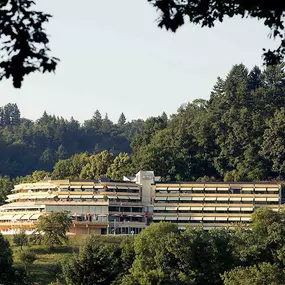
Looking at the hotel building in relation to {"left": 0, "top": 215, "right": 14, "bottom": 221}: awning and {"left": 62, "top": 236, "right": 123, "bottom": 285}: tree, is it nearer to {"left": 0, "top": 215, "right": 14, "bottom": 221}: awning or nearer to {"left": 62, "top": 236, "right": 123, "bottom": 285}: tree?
{"left": 0, "top": 215, "right": 14, "bottom": 221}: awning

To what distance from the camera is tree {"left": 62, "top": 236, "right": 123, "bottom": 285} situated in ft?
246

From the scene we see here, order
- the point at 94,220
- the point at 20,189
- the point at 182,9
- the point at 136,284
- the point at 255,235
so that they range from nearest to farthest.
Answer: the point at 182,9 < the point at 136,284 < the point at 255,235 < the point at 94,220 < the point at 20,189

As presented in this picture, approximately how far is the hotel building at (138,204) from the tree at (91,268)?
46004mm

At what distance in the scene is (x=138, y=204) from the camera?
5098 inches

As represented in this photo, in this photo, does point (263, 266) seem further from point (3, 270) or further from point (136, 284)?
point (3, 270)

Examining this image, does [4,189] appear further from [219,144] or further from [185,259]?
[185,259]

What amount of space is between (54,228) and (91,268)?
39.0m

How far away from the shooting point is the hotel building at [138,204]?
12594cm

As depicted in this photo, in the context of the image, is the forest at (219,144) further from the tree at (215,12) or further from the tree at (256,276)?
the tree at (215,12)

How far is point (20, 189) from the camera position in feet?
445

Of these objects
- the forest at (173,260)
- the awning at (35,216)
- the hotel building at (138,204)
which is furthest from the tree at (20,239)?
the awning at (35,216)

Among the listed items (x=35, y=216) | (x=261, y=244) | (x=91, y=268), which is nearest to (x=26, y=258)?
(x=35, y=216)

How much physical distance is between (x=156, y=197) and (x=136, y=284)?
167 feet

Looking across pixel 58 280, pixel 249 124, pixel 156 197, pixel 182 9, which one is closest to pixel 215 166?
pixel 249 124
